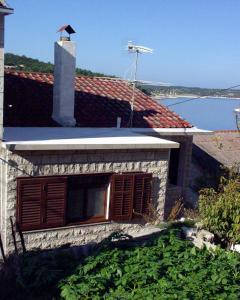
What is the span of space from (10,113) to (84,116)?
253cm

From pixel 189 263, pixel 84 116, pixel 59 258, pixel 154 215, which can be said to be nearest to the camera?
pixel 189 263

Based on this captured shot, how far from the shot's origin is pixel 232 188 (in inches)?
464

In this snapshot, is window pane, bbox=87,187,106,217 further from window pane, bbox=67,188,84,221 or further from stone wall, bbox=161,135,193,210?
stone wall, bbox=161,135,193,210

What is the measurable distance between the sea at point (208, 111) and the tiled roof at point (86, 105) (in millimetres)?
1712

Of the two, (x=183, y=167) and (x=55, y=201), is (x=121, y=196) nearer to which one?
(x=55, y=201)

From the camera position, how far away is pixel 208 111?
3005 centimetres

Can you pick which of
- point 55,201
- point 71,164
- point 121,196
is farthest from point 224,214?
point 55,201

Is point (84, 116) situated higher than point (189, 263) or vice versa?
point (84, 116)

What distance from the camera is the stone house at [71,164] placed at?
33.9 feet

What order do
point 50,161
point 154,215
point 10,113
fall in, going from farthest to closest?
point 10,113, point 154,215, point 50,161

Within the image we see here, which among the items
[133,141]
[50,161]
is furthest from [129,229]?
[50,161]

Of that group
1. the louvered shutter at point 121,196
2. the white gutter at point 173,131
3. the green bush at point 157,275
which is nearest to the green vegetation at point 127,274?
the green bush at point 157,275

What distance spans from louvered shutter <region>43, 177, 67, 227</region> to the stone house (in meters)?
0.02

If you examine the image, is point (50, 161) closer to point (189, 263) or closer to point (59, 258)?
point (59, 258)
